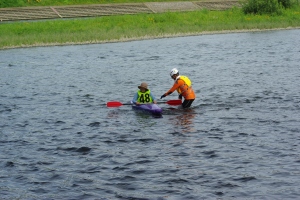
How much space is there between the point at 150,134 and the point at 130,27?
136 ft

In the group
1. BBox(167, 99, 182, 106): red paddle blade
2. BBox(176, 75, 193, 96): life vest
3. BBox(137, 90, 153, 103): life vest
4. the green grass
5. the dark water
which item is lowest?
the dark water

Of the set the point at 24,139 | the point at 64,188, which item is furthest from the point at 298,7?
the point at 64,188

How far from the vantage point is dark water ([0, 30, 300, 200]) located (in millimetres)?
16641

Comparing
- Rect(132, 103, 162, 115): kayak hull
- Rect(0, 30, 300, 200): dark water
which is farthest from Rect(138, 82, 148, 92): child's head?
Rect(0, 30, 300, 200): dark water

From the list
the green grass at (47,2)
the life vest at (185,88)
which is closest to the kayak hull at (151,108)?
the life vest at (185,88)

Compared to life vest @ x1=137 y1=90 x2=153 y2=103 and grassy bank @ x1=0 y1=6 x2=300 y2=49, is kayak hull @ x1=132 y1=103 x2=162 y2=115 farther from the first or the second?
grassy bank @ x1=0 y1=6 x2=300 y2=49

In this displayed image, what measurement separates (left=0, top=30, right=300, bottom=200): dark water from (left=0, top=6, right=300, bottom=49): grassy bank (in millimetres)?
13623

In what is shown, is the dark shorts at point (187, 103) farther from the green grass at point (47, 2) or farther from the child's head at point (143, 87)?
the green grass at point (47, 2)

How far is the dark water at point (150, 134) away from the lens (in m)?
16.6

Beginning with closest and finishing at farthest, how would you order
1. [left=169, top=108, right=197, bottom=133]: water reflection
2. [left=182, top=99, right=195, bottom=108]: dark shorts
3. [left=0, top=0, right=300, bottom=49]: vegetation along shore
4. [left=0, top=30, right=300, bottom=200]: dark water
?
[left=0, top=30, right=300, bottom=200]: dark water → [left=169, top=108, right=197, bottom=133]: water reflection → [left=182, top=99, right=195, bottom=108]: dark shorts → [left=0, top=0, right=300, bottom=49]: vegetation along shore

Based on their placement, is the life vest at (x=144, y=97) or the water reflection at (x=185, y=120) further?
the life vest at (x=144, y=97)

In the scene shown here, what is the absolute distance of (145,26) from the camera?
6328 centimetres

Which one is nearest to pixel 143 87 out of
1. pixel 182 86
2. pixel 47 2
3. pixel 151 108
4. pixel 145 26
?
pixel 151 108

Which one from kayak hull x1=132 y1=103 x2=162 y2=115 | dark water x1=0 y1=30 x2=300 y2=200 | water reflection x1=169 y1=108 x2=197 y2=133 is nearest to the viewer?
dark water x1=0 y1=30 x2=300 y2=200
